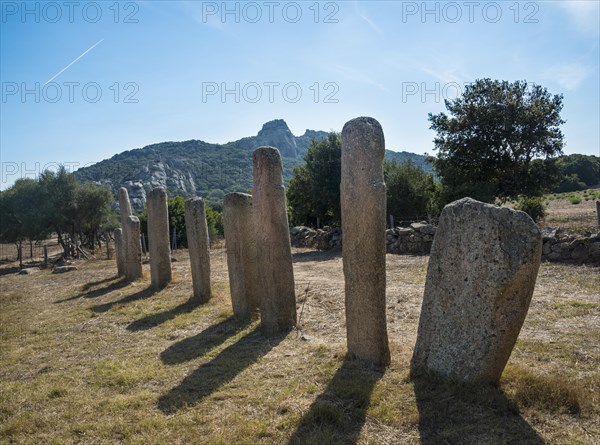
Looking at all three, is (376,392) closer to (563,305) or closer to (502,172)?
(563,305)

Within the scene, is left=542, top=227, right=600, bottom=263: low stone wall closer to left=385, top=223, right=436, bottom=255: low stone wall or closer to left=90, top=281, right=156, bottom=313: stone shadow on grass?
left=385, top=223, right=436, bottom=255: low stone wall

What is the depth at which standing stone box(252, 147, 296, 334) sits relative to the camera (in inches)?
300

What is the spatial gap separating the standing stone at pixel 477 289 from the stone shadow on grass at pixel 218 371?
239 cm

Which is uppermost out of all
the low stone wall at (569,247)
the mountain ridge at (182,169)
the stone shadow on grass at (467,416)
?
the mountain ridge at (182,169)

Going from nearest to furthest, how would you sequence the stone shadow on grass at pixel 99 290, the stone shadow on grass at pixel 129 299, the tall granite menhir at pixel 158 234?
1. the stone shadow on grass at pixel 129 299
2. the tall granite menhir at pixel 158 234
3. the stone shadow on grass at pixel 99 290

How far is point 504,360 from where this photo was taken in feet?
15.2

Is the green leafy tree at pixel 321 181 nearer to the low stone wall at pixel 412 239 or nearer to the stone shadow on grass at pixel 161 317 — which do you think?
the low stone wall at pixel 412 239

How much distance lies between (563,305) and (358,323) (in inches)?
179

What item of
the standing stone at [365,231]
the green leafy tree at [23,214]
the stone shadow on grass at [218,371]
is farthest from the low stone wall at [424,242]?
the green leafy tree at [23,214]

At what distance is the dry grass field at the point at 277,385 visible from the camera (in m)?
4.18

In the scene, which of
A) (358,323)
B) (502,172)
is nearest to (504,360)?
(358,323)

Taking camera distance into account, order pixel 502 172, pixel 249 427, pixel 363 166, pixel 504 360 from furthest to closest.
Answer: pixel 502 172, pixel 363 166, pixel 504 360, pixel 249 427

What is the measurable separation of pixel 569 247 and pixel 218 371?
1071cm

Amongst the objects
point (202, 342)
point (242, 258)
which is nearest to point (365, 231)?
point (202, 342)
